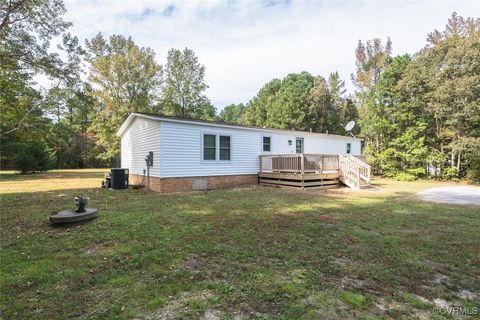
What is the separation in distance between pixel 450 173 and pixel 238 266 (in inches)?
783

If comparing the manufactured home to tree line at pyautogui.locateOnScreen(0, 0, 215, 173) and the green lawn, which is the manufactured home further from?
the green lawn

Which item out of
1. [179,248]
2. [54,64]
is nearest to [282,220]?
[179,248]

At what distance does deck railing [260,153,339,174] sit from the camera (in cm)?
1208

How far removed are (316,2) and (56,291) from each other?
11.4m

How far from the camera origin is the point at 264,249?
13.5ft

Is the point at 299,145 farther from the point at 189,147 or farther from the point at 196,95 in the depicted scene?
the point at 196,95

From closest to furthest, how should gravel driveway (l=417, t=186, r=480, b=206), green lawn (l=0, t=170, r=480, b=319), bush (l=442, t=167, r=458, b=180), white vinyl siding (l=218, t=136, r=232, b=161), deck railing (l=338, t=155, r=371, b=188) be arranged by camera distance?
green lawn (l=0, t=170, r=480, b=319), gravel driveway (l=417, t=186, r=480, b=206), white vinyl siding (l=218, t=136, r=232, b=161), deck railing (l=338, t=155, r=371, b=188), bush (l=442, t=167, r=458, b=180)

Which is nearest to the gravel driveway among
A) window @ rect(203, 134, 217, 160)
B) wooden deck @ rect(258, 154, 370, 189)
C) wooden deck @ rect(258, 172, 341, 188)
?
wooden deck @ rect(258, 154, 370, 189)

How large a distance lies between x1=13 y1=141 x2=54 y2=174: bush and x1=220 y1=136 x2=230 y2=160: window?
52.2 feet

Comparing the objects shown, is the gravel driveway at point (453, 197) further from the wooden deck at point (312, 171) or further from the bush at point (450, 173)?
the bush at point (450, 173)

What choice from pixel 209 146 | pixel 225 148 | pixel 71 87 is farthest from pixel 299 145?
pixel 71 87

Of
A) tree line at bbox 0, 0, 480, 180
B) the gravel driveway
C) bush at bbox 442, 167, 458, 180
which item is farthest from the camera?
bush at bbox 442, 167, 458, 180

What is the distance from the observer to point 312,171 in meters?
12.3

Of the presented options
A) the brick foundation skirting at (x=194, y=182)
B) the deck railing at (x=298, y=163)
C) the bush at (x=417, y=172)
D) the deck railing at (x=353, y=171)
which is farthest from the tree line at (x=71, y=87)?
the bush at (x=417, y=172)
